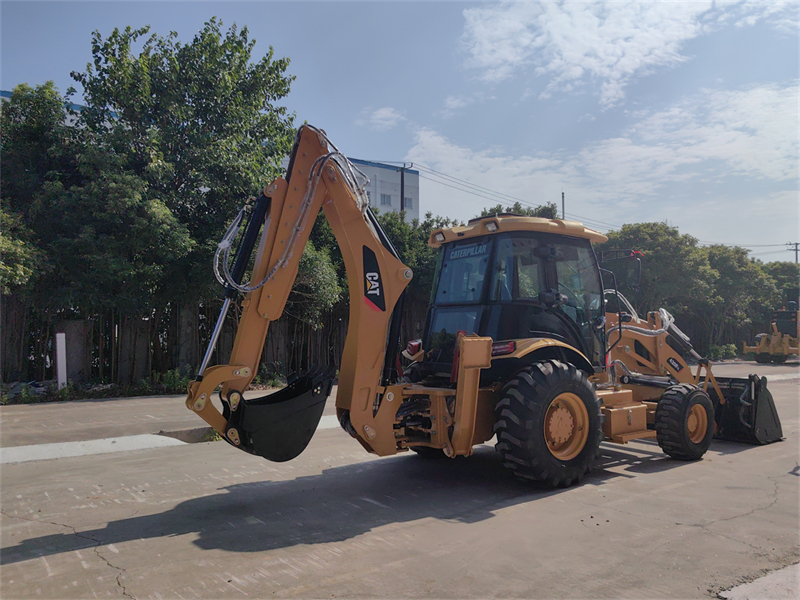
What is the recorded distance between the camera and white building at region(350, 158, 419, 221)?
37.7 meters

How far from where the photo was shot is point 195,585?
3588 millimetres

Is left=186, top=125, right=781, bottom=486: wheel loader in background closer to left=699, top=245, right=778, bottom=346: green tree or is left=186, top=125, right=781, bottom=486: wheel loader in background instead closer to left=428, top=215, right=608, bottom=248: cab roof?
left=428, top=215, right=608, bottom=248: cab roof

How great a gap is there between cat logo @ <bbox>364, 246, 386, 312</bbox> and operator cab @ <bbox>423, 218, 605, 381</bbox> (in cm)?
138

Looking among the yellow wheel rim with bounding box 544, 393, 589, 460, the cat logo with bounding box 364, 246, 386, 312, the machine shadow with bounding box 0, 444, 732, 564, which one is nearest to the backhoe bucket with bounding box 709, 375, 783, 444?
the machine shadow with bounding box 0, 444, 732, 564

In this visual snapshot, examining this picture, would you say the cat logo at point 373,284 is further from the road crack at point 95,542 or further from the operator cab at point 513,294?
the road crack at point 95,542

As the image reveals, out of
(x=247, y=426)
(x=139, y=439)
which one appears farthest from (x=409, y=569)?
(x=139, y=439)

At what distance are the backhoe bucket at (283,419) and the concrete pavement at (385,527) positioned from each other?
1.99 feet

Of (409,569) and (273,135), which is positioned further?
(273,135)

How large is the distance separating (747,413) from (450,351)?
4.75m

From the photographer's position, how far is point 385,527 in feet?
15.4

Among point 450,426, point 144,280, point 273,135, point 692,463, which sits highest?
point 273,135

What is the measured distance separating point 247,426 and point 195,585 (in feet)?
4.49

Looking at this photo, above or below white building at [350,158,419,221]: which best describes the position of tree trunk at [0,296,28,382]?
below

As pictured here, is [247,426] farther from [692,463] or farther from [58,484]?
[692,463]
